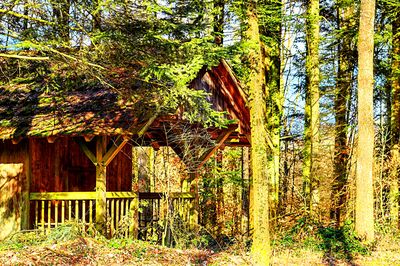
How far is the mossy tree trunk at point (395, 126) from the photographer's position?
18.3 meters

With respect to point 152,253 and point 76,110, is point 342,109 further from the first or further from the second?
point 152,253

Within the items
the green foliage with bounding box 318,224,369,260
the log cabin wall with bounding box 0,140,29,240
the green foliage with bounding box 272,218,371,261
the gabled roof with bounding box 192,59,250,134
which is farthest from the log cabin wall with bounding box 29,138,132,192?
the green foliage with bounding box 318,224,369,260

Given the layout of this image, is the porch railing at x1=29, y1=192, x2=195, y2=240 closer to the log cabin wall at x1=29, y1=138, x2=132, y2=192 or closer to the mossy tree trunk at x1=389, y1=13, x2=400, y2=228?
the log cabin wall at x1=29, y1=138, x2=132, y2=192

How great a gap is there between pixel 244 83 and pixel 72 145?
7874mm

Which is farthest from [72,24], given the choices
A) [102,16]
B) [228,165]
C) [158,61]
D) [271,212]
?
[228,165]

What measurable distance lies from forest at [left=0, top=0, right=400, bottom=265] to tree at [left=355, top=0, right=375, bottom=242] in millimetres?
27

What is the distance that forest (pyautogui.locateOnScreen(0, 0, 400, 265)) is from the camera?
1073 cm

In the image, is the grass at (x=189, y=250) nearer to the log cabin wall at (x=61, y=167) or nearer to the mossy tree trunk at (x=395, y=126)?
the log cabin wall at (x=61, y=167)

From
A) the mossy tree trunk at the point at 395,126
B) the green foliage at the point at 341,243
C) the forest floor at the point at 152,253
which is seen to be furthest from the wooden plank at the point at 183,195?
the mossy tree trunk at the point at 395,126

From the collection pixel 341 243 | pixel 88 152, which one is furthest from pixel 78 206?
pixel 341 243

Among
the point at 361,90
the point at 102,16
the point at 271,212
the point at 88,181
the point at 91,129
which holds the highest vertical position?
the point at 102,16

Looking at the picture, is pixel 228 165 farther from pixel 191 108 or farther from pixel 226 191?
pixel 191 108

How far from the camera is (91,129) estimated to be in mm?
12891

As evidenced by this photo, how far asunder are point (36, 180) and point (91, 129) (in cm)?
327
